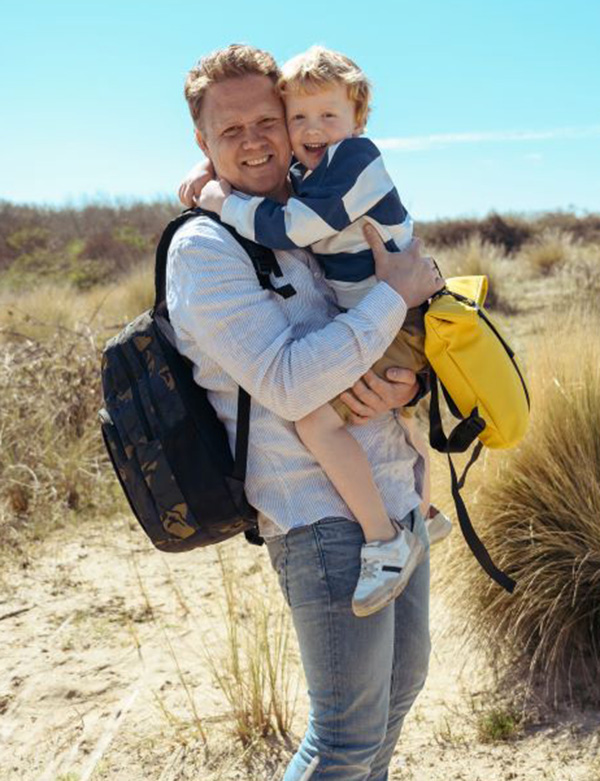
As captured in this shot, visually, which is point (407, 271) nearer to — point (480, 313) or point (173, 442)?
point (480, 313)

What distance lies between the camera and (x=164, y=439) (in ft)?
6.71

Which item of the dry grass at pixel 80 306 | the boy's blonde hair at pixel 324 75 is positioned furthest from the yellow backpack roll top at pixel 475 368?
the dry grass at pixel 80 306

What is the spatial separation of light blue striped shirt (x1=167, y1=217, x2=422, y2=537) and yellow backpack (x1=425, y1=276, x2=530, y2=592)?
153 mm

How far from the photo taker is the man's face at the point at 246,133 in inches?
86.8

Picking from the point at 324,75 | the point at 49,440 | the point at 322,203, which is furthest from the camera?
the point at 49,440

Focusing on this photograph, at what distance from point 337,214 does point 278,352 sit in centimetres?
45

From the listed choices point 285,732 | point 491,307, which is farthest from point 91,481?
point 491,307

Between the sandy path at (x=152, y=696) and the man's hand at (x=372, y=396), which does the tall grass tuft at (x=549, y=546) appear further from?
the man's hand at (x=372, y=396)

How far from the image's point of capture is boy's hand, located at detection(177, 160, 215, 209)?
7.66 ft

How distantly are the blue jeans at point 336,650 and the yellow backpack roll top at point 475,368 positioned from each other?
1.40 ft

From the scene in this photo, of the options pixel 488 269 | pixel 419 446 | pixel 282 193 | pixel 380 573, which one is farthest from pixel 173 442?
pixel 488 269

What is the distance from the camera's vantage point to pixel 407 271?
7.07 feet

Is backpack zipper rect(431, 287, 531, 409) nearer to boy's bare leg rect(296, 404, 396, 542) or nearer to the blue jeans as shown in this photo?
boy's bare leg rect(296, 404, 396, 542)

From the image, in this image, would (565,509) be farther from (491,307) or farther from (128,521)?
(491,307)
